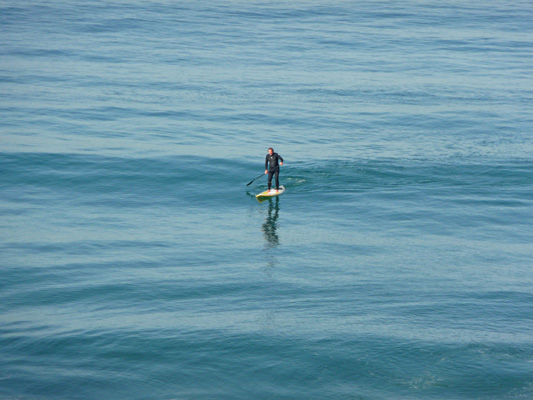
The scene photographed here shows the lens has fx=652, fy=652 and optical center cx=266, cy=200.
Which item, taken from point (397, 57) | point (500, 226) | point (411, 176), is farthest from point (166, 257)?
point (397, 57)

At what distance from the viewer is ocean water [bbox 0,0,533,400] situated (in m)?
17.1

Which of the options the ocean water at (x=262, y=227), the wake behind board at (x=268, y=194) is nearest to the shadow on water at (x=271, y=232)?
the ocean water at (x=262, y=227)

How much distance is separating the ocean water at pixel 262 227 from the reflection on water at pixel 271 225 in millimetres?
140

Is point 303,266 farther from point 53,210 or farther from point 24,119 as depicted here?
point 24,119

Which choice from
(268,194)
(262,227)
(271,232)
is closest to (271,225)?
(262,227)

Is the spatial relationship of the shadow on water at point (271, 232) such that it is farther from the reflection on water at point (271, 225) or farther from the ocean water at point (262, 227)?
the ocean water at point (262, 227)

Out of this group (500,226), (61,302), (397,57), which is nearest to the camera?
(61,302)

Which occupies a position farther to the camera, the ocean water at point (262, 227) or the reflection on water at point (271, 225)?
the reflection on water at point (271, 225)

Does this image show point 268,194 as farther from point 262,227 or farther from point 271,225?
point 262,227

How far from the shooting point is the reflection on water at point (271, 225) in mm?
26109

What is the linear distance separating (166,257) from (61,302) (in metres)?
4.86

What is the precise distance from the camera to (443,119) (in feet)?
165

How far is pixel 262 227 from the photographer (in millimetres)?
28141

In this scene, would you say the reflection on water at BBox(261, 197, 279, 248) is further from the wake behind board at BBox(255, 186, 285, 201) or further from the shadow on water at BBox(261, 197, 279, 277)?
the wake behind board at BBox(255, 186, 285, 201)
